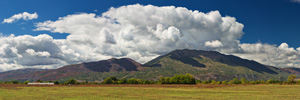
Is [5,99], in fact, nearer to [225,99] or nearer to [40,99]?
[40,99]

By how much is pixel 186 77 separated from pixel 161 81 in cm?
2143

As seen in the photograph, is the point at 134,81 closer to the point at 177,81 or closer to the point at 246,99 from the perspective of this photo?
the point at 177,81

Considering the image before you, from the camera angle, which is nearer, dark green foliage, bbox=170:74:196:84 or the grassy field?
the grassy field

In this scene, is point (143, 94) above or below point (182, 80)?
below

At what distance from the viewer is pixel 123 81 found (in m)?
184

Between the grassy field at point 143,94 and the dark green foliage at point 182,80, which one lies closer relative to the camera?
the grassy field at point 143,94

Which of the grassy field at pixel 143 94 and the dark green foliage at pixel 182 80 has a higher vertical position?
the dark green foliage at pixel 182 80

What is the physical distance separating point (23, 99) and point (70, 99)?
425 inches

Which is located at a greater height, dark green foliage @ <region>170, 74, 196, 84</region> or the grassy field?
dark green foliage @ <region>170, 74, 196, 84</region>

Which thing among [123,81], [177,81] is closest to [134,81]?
[123,81]

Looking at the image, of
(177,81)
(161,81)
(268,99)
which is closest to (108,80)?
(161,81)

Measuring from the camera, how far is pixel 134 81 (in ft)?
604

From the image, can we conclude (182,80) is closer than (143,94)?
No

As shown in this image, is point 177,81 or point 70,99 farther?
point 177,81
